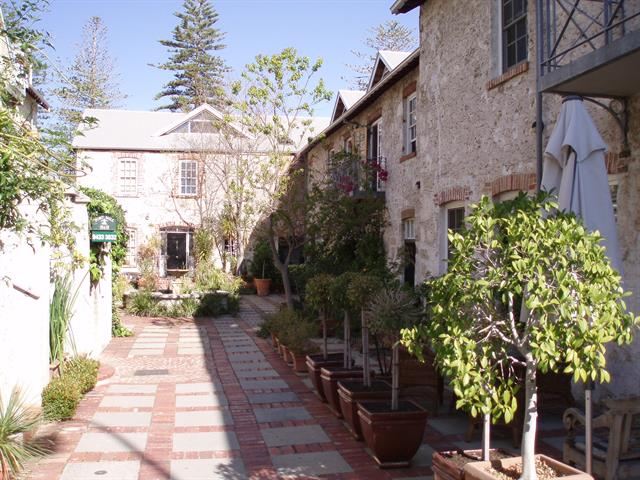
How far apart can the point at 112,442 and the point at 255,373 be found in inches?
147

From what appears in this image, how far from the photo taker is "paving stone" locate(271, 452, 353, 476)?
5504mm

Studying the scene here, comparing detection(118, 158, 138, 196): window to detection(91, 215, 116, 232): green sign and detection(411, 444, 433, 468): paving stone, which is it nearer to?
detection(91, 215, 116, 232): green sign

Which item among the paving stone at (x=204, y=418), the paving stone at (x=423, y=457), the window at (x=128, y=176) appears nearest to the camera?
the paving stone at (x=423, y=457)

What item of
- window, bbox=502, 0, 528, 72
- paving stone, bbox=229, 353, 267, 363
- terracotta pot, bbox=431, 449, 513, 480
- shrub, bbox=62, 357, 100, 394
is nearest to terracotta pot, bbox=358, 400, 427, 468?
terracotta pot, bbox=431, 449, 513, 480

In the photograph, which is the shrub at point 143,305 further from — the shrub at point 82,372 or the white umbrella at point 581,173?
the white umbrella at point 581,173

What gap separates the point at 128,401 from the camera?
7984 mm

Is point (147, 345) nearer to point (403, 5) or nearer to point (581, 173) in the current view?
point (403, 5)

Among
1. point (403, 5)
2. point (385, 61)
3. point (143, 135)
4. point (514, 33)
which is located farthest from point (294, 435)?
point (143, 135)

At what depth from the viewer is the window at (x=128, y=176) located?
2570 centimetres

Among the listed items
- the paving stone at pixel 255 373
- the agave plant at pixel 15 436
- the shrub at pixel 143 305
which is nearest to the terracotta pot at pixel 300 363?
the paving stone at pixel 255 373

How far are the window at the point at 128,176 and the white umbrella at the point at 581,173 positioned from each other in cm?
2243

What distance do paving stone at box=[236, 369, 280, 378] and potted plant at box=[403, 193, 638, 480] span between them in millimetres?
5974

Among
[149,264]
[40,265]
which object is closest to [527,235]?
[40,265]

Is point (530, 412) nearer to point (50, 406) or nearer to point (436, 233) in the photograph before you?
point (50, 406)
